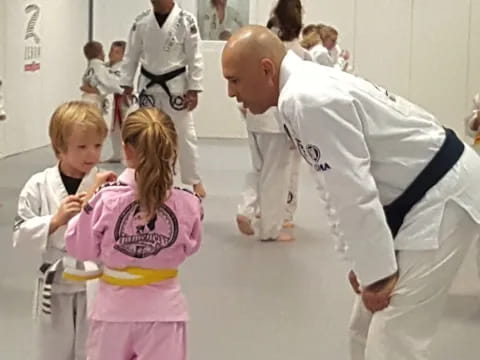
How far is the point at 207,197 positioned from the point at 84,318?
4.84 metres

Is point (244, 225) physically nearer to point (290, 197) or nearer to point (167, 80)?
point (290, 197)

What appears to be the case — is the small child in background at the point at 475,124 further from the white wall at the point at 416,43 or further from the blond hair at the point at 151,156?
the white wall at the point at 416,43

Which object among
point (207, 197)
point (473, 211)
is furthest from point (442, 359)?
point (207, 197)

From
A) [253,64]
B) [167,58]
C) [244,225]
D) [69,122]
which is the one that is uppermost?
[253,64]

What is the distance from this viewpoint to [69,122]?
254 cm

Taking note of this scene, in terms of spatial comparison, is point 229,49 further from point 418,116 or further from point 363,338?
point 363,338

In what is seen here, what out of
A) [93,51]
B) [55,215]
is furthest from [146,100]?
[93,51]

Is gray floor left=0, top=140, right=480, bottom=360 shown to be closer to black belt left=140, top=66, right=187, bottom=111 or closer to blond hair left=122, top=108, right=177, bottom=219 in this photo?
blond hair left=122, top=108, right=177, bottom=219

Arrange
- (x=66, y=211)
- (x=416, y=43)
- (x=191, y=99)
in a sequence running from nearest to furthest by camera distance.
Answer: (x=66, y=211) → (x=191, y=99) → (x=416, y=43)

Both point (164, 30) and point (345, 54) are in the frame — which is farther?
point (345, 54)

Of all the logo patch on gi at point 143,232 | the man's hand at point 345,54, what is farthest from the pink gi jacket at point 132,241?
the man's hand at point 345,54

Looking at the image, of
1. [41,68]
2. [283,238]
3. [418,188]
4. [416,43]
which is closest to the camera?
[418,188]

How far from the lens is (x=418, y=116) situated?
2.36 m

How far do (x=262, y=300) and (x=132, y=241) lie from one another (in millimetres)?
2066
